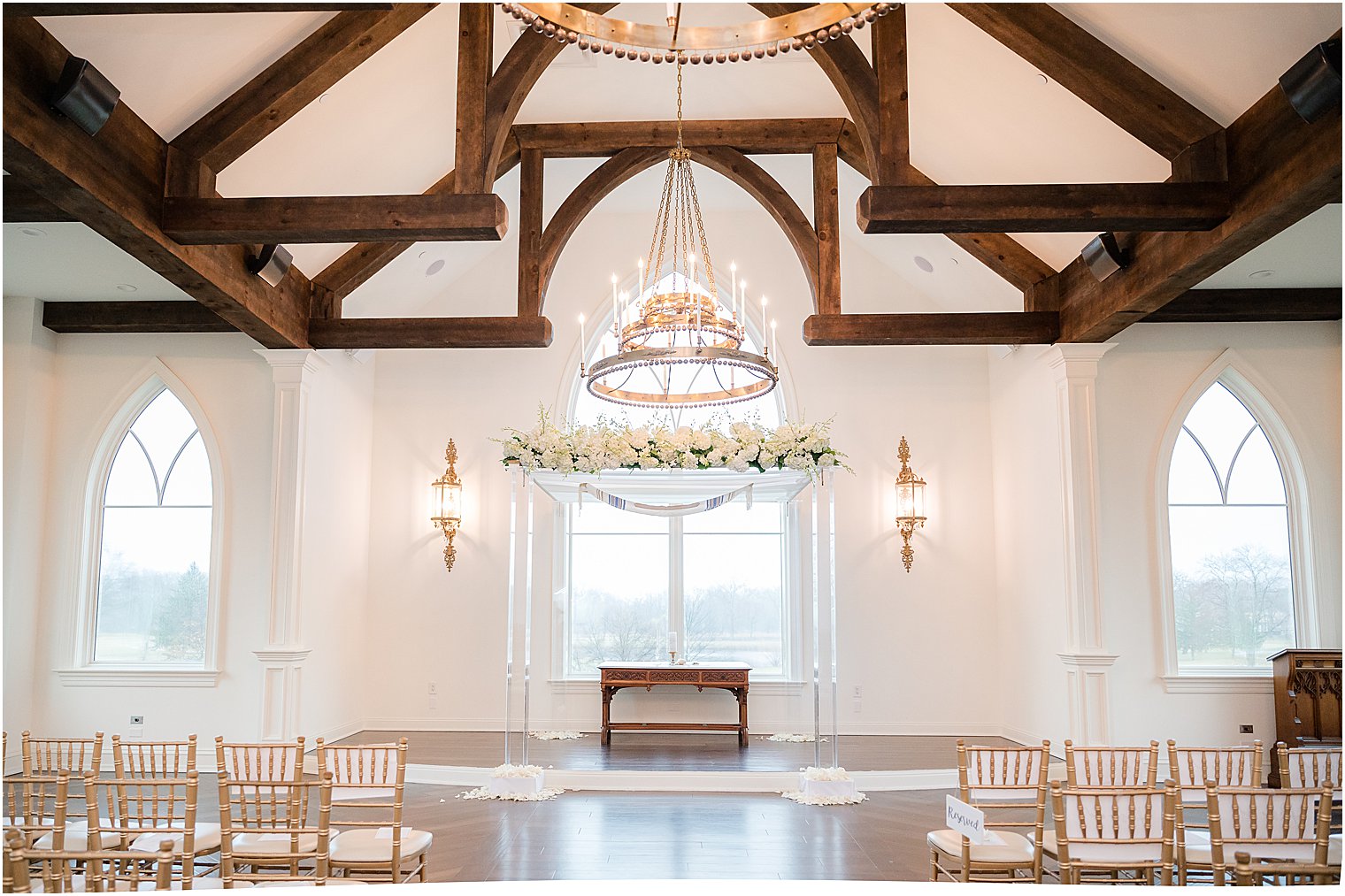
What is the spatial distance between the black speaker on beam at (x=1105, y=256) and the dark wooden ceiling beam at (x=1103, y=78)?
985 mm

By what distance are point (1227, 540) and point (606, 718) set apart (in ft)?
17.0

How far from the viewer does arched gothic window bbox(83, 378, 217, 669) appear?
8320mm

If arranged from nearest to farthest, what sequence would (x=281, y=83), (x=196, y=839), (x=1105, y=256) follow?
(x=196, y=839)
(x=281, y=83)
(x=1105, y=256)

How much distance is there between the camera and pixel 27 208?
5578 mm

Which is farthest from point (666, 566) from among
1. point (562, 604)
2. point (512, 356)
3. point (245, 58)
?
point (245, 58)

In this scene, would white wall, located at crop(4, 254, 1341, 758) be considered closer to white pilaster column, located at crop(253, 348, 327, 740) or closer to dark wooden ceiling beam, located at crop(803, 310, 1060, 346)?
white pilaster column, located at crop(253, 348, 327, 740)

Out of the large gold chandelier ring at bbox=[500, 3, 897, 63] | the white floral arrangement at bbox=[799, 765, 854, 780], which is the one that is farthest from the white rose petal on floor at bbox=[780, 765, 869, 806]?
the large gold chandelier ring at bbox=[500, 3, 897, 63]

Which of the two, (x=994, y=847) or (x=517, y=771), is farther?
(x=517, y=771)

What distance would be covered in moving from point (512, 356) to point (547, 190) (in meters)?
1.63

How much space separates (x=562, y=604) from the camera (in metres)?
9.45

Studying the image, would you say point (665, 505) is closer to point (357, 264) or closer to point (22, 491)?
point (357, 264)

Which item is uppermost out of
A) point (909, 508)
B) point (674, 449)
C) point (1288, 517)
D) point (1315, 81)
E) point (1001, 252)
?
point (1001, 252)

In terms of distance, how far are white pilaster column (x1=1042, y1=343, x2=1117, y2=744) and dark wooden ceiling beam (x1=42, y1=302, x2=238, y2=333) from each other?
6.42 m

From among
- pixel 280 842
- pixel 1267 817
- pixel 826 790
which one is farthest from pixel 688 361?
pixel 1267 817
